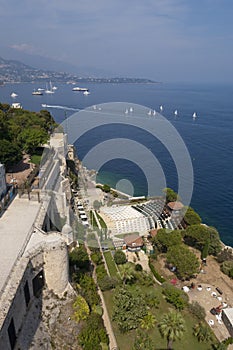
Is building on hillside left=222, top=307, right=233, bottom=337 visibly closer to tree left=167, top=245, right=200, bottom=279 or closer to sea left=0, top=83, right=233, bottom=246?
tree left=167, top=245, right=200, bottom=279

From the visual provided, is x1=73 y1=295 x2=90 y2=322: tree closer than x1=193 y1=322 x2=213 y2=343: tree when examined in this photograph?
Yes

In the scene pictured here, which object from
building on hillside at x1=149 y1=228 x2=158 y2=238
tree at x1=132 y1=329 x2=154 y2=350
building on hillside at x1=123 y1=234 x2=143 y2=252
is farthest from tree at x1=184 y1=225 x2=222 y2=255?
tree at x1=132 y1=329 x2=154 y2=350

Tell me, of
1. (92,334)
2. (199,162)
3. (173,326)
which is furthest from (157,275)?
(199,162)

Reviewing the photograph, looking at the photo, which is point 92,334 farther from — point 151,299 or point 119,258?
point 119,258

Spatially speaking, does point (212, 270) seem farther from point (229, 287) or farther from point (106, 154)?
point (106, 154)

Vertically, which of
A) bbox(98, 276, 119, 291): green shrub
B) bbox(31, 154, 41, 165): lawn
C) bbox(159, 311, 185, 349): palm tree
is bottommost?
bbox(98, 276, 119, 291): green shrub

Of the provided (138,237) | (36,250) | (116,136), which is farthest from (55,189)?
(116,136)
